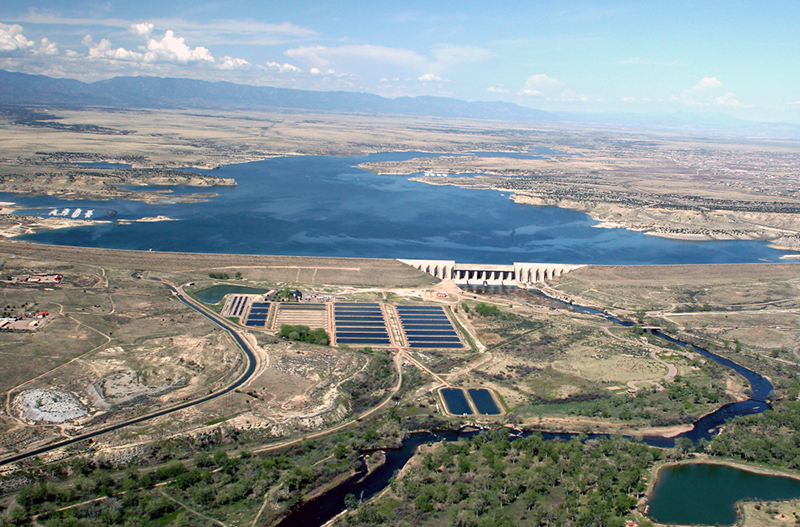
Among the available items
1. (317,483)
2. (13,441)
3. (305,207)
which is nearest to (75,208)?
(305,207)

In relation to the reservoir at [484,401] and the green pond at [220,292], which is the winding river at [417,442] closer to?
the reservoir at [484,401]

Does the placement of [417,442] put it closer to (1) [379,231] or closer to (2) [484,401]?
(2) [484,401]

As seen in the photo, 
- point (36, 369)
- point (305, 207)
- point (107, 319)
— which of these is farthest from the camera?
point (305, 207)

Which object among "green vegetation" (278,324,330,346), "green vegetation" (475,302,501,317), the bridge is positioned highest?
the bridge

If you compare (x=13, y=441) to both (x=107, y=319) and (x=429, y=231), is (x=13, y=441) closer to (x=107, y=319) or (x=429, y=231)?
(x=107, y=319)

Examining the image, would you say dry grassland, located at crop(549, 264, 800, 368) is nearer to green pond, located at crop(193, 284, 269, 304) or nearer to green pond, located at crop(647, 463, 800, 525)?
green pond, located at crop(647, 463, 800, 525)

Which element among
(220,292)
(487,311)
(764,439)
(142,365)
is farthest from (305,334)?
(764,439)

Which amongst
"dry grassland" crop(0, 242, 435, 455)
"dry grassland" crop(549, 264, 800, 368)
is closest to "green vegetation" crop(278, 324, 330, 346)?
"dry grassland" crop(0, 242, 435, 455)
